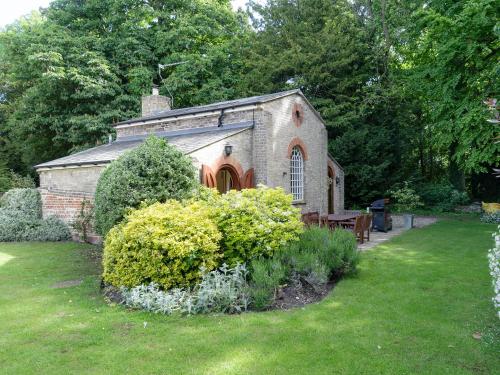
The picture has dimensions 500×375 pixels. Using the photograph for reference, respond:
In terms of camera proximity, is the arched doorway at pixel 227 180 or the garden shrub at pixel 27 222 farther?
the garden shrub at pixel 27 222

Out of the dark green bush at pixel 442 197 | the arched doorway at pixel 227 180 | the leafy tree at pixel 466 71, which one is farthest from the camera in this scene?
the dark green bush at pixel 442 197

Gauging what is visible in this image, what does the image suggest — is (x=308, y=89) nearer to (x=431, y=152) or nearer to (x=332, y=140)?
(x=332, y=140)

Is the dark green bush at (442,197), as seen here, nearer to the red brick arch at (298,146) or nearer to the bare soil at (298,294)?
the red brick arch at (298,146)

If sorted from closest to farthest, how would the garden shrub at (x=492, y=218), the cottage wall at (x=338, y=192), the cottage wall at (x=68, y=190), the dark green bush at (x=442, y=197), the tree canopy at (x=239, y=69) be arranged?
the cottage wall at (x=68, y=190), the garden shrub at (x=492, y=218), the cottage wall at (x=338, y=192), the dark green bush at (x=442, y=197), the tree canopy at (x=239, y=69)

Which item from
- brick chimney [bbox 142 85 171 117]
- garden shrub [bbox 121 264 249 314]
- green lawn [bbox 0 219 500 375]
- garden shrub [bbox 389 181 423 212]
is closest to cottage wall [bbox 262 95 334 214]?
garden shrub [bbox 389 181 423 212]

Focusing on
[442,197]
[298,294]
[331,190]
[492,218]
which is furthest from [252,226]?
[442,197]

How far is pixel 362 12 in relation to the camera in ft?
91.1

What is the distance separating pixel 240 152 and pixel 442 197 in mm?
15603

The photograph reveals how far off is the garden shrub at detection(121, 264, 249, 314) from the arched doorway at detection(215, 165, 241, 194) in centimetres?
740

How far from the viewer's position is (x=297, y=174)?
1695 centimetres

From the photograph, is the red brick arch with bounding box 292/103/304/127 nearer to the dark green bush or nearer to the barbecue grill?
the barbecue grill

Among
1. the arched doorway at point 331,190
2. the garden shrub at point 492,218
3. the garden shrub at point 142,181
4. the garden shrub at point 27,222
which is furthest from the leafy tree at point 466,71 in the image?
the garden shrub at point 27,222

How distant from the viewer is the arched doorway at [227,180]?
14086 millimetres

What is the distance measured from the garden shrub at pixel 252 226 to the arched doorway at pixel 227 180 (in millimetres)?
5781
